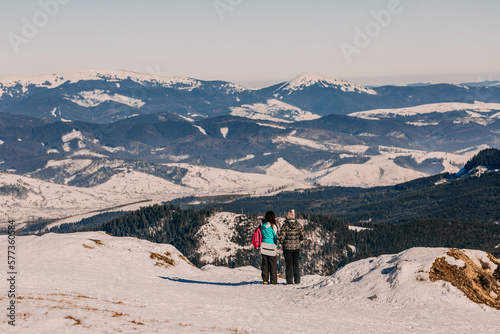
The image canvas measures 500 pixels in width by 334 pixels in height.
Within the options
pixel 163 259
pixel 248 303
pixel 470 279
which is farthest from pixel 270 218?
pixel 163 259

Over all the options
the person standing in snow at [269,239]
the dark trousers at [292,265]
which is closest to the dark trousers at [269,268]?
the person standing in snow at [269,239]

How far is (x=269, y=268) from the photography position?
63031 millimetres

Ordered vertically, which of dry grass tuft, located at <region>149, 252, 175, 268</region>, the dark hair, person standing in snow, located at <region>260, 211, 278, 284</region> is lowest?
dry grass tuft, located at <region>149, 252, 175, 268</region>

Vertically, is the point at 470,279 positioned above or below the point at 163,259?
above

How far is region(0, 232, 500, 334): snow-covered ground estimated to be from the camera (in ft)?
136

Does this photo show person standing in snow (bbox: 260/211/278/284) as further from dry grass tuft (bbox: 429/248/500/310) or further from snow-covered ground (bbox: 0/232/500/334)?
dry grass tuft (bbox: 429/248/500/310)

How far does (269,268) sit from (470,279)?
20153 mm

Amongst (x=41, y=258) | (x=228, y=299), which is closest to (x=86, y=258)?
(x=41, y=258)

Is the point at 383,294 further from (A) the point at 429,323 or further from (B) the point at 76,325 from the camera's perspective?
A: (B) the point at 76,325

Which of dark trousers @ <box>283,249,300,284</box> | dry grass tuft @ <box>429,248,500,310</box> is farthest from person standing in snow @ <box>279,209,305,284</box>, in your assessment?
dry grass tuft @ <box>429,248,500,310</box>

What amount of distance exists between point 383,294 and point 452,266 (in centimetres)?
607

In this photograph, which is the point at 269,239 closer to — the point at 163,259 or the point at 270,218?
the point at 270,218

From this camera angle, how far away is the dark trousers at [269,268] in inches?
2440

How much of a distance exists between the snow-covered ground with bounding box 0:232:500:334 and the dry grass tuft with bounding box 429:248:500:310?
679 mm
